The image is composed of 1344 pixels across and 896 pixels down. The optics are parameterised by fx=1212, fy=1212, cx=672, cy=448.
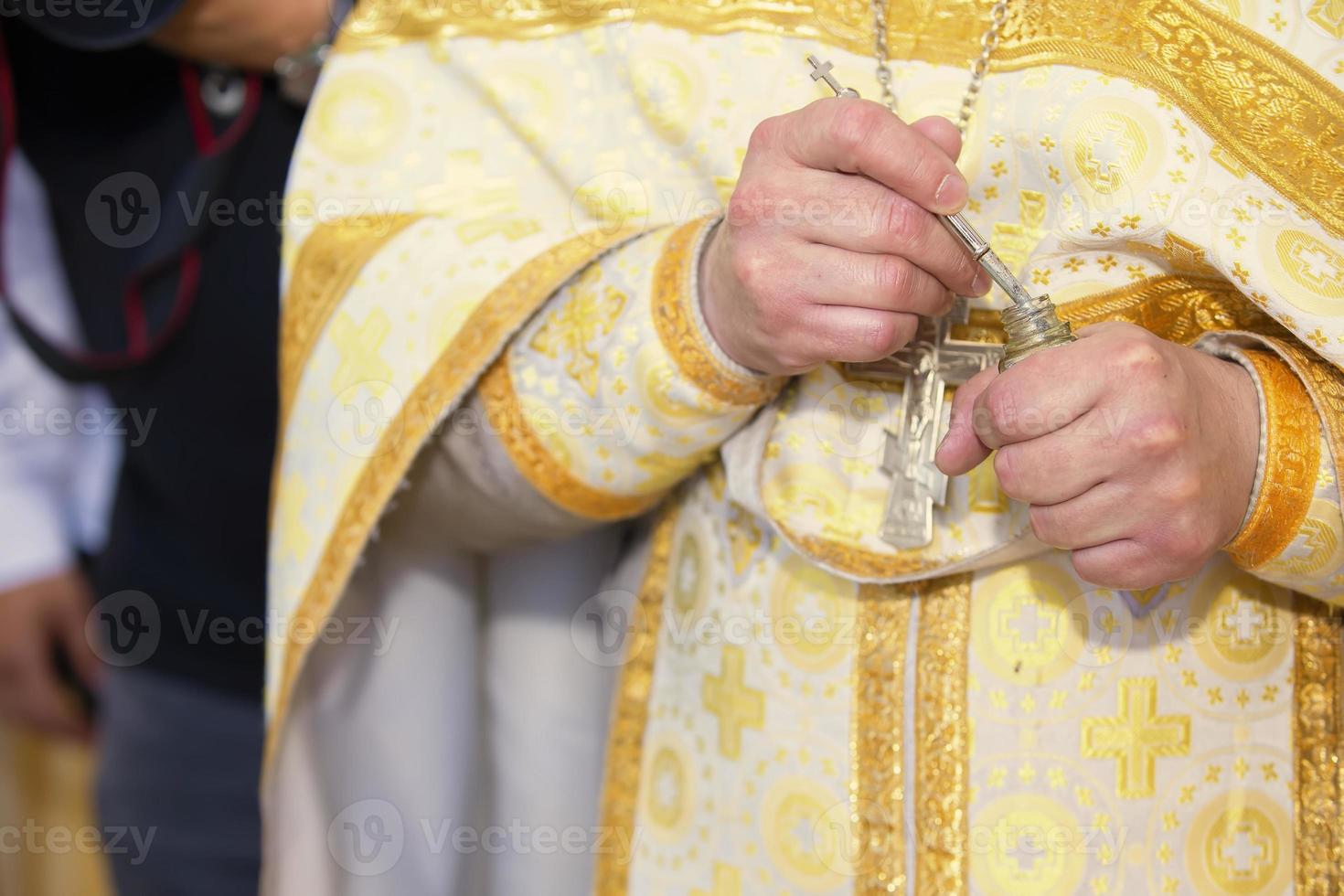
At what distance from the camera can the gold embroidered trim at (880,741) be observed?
92cm

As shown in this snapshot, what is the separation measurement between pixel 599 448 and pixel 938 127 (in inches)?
14.5

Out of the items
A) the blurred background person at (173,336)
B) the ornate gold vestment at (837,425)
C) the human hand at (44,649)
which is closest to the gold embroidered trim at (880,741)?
the ornate gold vestment at (837,425)

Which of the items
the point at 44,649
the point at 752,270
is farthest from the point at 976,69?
the point at 44,649

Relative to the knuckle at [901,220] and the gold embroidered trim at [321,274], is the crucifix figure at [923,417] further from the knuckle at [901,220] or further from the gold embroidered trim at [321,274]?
the gold embroidered trim at [321,274]

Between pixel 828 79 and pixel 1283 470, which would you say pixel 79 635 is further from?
pixel 1283 470

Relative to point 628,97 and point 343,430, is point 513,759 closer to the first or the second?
point 343,430

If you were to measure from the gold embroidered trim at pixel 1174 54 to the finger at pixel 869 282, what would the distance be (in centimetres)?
20

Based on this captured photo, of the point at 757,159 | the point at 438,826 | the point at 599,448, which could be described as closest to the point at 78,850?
the point at 438,826

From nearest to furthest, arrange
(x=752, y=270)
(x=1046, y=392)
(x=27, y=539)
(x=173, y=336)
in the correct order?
1. (x=1046, y=392)
2. (x=752, y=270)
3. (x=173, y=336)
4. (x=27, y=539)

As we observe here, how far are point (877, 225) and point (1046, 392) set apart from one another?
0.48ft

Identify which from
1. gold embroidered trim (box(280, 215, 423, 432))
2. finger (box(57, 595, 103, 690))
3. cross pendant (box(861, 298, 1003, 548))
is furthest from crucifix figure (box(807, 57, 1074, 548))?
finger (box(57, 595, 103, 690))

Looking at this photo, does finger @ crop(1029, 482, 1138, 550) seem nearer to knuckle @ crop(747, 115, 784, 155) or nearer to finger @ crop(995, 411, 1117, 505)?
finger @ crop(995, 411, 1117, 505)

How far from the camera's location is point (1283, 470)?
0.77 metres

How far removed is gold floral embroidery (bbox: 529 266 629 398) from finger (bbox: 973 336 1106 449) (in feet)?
1.07
